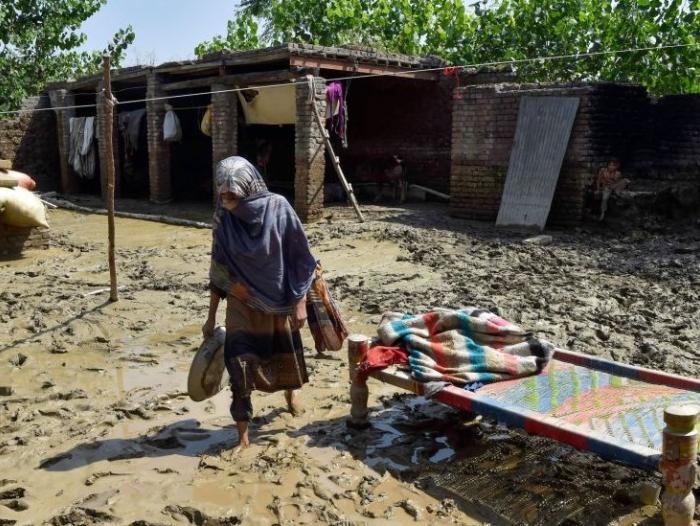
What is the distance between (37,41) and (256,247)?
1887cm

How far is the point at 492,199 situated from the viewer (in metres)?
10.7

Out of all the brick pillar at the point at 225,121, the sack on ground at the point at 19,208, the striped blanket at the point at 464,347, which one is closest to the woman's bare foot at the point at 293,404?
the striped blanket at the point at 464,347

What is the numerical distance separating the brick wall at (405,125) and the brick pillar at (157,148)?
12.1 feet

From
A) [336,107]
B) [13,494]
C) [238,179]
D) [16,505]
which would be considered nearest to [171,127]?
[336,107]

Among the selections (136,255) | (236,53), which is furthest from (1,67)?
(136,255)

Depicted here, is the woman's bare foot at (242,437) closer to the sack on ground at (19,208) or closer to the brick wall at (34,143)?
the sack on ground at (19,208)

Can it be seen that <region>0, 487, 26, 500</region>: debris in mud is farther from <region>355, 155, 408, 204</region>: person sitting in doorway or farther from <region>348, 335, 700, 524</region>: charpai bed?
<region>355, 155, 408, 204</region>: person sitting in doorway

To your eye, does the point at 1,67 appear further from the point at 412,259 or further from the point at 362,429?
the point at 362,429

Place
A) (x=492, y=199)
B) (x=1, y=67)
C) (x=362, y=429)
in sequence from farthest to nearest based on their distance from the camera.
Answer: (x=1, y=67)
(x=492, y=199)
(x=362, y=429)

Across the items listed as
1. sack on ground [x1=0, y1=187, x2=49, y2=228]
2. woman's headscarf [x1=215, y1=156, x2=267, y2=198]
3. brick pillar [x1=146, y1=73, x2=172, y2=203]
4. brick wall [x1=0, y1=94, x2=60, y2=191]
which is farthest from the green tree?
woman's headscarf [x1=215, y1=156, x2=267, y2=198]

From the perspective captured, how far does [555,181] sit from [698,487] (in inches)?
278

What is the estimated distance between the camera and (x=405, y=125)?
1444 centimetres

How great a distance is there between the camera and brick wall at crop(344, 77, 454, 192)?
45.3 ft

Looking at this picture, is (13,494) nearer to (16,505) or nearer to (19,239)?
(16,505)
